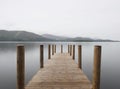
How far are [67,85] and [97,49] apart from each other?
2.06 metres

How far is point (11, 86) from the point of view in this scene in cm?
1549

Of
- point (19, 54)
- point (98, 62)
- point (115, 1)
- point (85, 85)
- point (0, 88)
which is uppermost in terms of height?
point (115, 1)

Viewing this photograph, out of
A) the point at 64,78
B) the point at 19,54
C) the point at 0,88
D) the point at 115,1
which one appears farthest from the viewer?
the point at 115,1

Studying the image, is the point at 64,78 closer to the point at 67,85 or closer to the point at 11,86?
the point at 67,85

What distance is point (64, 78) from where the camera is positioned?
7.36 metres

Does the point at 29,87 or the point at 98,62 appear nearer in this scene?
the point at 98,62

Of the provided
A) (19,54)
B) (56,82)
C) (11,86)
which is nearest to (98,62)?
(56,82)

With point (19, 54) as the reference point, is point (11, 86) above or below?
below

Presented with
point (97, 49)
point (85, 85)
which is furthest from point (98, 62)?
point (85, 85)

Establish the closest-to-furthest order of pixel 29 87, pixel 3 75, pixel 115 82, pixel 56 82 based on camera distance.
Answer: pixel 29 87 → pixel 56 82 → pixel 115 82 → pixel 3 75

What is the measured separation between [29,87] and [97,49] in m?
3.10

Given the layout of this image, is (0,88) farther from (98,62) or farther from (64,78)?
(98,62)

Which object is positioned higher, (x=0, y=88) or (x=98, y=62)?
(x=98, y=62)

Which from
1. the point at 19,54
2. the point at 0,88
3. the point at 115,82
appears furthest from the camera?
the point at 115,82
